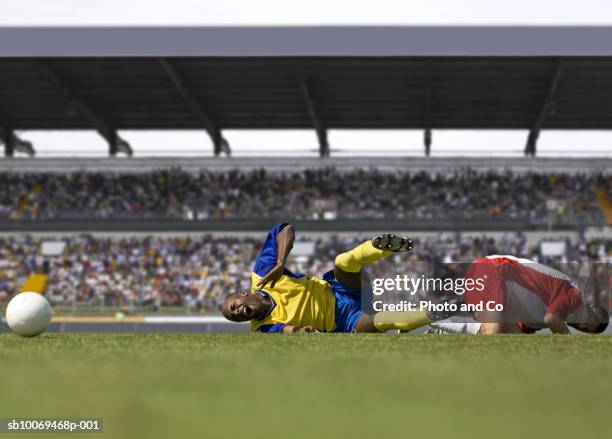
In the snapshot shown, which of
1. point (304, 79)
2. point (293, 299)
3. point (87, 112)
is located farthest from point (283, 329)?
point (87, 112)

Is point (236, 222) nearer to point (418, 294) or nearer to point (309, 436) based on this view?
point (418, 294)

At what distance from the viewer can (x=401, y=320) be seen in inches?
310

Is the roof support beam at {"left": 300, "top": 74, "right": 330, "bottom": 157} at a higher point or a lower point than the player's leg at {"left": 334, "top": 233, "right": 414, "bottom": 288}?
higher

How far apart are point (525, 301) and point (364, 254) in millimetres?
1525

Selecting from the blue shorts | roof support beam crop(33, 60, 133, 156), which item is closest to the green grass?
the blue shorts

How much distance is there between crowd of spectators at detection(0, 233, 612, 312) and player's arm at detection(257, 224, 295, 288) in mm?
18490

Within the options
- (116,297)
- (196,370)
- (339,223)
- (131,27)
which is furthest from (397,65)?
(196,370)

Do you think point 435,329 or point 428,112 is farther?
point 428,112

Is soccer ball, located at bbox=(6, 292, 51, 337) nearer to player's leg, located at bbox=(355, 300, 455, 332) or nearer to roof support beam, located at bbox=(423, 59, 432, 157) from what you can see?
player's leg, located at bbox=(355, 300, 455, 332)

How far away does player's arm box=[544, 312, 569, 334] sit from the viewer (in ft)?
26.1

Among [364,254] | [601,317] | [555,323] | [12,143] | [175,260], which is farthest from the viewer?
[12,143]

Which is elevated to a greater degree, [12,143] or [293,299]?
[12,143]

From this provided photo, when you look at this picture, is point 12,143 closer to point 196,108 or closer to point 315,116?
point 196,108

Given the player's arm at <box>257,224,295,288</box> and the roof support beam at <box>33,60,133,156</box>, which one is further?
the roof support beam at <box>33,60,133,156</box>
